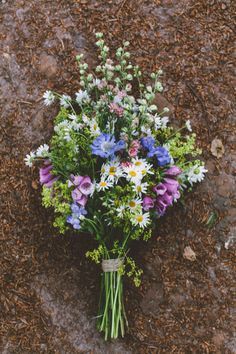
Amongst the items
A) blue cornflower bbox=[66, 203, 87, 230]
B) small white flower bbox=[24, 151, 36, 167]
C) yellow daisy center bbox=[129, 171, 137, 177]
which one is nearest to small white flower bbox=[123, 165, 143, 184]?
yellow daisy center bbox=[129, 171, 137, 177]

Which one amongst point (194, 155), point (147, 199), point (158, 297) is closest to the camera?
point (147, 199)

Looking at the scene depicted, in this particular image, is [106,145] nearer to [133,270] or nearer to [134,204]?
[134,204]

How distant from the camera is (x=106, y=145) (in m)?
2.75

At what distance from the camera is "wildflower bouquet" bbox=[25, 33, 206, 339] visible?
9.16ft

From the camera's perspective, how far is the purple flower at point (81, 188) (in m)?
2.84

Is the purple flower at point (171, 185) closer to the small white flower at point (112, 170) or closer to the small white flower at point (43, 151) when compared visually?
the small white flower at point (112, 170)

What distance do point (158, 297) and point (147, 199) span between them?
2.42 feet

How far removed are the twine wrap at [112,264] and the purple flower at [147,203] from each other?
0.37 m

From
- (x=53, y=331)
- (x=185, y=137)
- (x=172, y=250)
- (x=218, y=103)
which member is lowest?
(x=53, y=331)

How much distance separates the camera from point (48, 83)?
10.9 ft

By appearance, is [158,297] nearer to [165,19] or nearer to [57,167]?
[57,167]

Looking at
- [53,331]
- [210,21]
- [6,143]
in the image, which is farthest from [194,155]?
[53,331]

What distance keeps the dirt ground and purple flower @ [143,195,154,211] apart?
41 cm

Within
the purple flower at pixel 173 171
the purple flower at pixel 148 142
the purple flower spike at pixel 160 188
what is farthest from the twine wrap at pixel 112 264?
the purple flower at pixel 148 142
